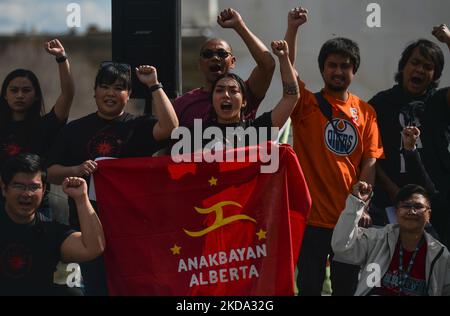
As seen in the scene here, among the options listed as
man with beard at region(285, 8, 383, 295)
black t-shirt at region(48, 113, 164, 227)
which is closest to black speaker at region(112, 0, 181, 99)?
black t-shirt at region(48, 113, 164, 227)

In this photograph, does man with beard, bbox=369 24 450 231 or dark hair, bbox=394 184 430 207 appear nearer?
dark hair, bbox=394 184 430 207

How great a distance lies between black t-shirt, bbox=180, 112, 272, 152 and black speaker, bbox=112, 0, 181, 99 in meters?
0.39

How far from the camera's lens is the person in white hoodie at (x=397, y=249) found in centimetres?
541

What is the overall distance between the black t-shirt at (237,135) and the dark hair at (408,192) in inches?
31.9

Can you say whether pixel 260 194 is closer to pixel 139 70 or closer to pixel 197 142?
pixel 197 142

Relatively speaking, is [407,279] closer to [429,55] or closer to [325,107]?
[325,107]

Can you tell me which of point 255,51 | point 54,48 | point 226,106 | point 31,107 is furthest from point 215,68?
point 31,107

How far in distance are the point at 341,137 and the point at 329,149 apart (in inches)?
4.2

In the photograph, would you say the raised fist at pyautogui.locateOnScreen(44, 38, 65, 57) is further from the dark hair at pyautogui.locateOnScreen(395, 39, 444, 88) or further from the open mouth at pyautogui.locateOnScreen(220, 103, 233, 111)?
the dark hair at pyautogui.locateOnScreen(395, 39, 444, 88)

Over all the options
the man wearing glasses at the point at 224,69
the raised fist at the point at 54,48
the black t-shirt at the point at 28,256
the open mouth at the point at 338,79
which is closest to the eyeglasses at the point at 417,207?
the open mouth at the point at 338,79

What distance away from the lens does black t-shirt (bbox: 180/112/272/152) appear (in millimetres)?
5461

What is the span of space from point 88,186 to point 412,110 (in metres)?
2.01

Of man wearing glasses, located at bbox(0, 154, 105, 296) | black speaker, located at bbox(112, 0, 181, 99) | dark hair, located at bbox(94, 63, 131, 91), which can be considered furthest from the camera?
black speaker, located at bbox(112, 0, 181, 99)

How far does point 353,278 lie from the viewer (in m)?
5.69
